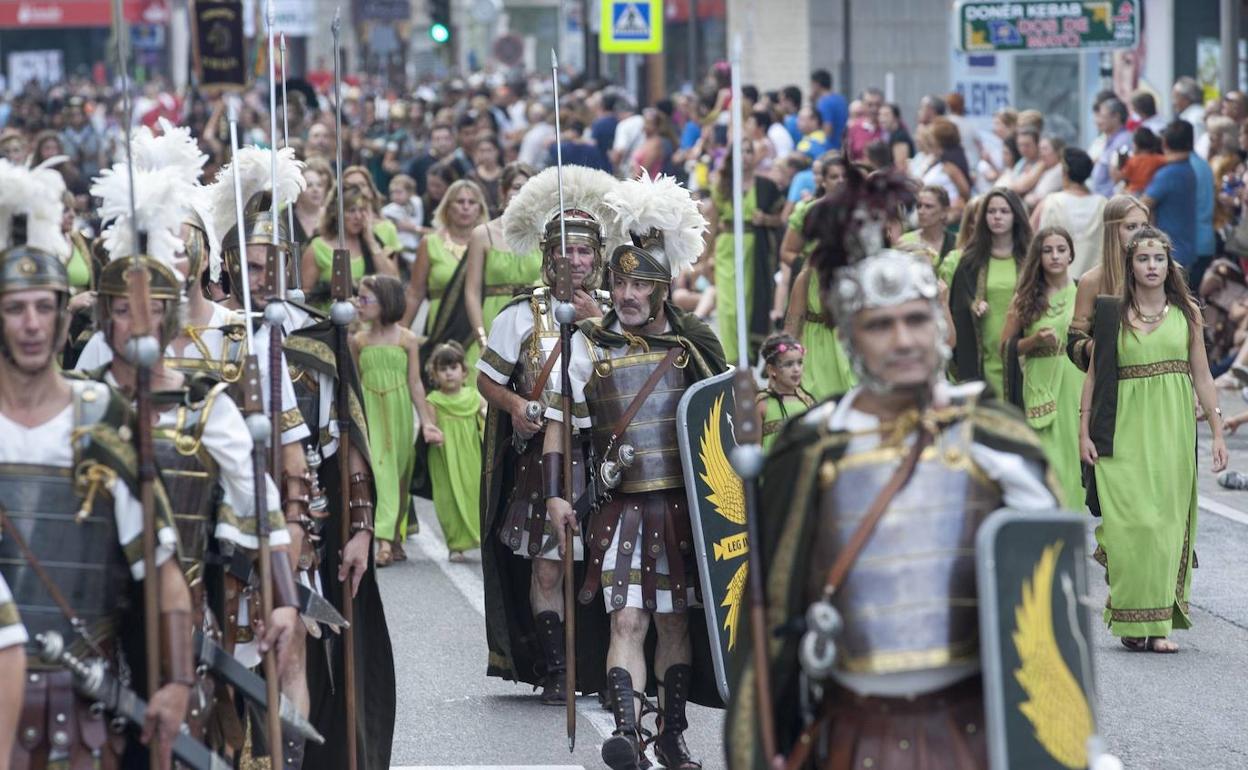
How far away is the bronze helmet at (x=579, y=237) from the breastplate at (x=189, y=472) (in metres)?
3.00

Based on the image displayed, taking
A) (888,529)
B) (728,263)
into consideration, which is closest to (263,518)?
(888,529)

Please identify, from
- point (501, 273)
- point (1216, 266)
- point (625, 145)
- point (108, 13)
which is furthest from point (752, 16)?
point (108, 13)

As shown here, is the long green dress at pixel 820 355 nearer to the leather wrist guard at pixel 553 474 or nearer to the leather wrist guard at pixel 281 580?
the leather wrist guard at pixel 553 474

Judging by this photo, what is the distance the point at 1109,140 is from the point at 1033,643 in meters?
14.6

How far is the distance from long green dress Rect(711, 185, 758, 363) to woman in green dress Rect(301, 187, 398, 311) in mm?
4097

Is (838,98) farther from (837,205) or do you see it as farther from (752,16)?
(837,205)

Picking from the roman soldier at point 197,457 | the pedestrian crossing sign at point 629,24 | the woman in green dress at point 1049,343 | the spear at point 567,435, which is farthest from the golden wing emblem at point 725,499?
the pedestrian crossing sign at point 629,24

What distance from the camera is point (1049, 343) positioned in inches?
440

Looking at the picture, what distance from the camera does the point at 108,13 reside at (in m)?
96.3

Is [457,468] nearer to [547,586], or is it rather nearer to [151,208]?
[547,586]

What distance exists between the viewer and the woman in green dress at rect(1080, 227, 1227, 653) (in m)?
9.63

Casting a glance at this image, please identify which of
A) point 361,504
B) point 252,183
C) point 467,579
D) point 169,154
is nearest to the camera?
point 169,154

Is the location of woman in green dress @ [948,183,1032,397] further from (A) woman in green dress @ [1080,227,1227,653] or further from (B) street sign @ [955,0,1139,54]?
(B) street sign @ [955,0,1139,54]

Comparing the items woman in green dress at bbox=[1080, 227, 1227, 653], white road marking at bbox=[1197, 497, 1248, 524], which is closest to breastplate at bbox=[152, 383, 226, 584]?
woman in green dress at bbox=[1080, 227, 1227, 653]
